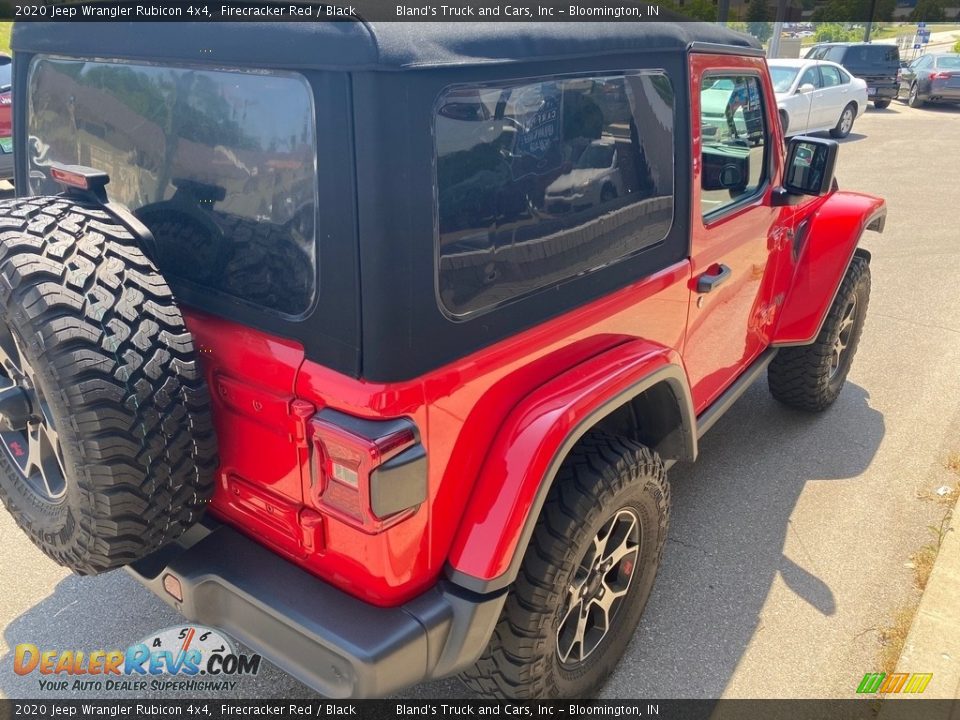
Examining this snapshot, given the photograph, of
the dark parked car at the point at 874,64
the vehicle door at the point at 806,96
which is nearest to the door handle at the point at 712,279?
the vehicle door at the point at 806,96

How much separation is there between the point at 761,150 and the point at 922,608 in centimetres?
186

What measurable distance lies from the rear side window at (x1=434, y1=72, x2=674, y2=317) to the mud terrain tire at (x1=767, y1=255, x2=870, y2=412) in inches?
71.4

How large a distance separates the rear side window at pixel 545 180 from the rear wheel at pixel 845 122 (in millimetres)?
13536

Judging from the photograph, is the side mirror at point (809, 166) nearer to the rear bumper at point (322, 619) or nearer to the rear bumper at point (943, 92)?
the rear bumper at point (322, 619)

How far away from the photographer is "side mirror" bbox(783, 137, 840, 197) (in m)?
3.07

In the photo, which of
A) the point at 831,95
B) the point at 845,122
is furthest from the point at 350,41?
the point at 845,122

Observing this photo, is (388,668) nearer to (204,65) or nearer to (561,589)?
(561,589)

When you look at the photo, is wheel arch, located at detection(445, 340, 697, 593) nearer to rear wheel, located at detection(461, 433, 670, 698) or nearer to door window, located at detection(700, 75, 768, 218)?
rear wheel, located at detection(461, 433, 670, 698)

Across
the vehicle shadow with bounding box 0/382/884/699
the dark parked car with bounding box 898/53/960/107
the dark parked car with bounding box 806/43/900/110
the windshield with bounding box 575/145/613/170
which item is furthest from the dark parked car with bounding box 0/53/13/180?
the dark parked car with bounding box 898/53/960/107

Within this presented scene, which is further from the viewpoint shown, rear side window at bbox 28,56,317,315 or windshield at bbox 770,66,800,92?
windshield at bbox 770,66,800,92

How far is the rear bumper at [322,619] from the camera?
1781mm

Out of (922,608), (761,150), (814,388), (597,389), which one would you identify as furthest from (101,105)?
(814,388)

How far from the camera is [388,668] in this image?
177 centimetres

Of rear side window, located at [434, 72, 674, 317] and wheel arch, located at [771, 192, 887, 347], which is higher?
rear side window, located at [434, 72, 674, 317]
